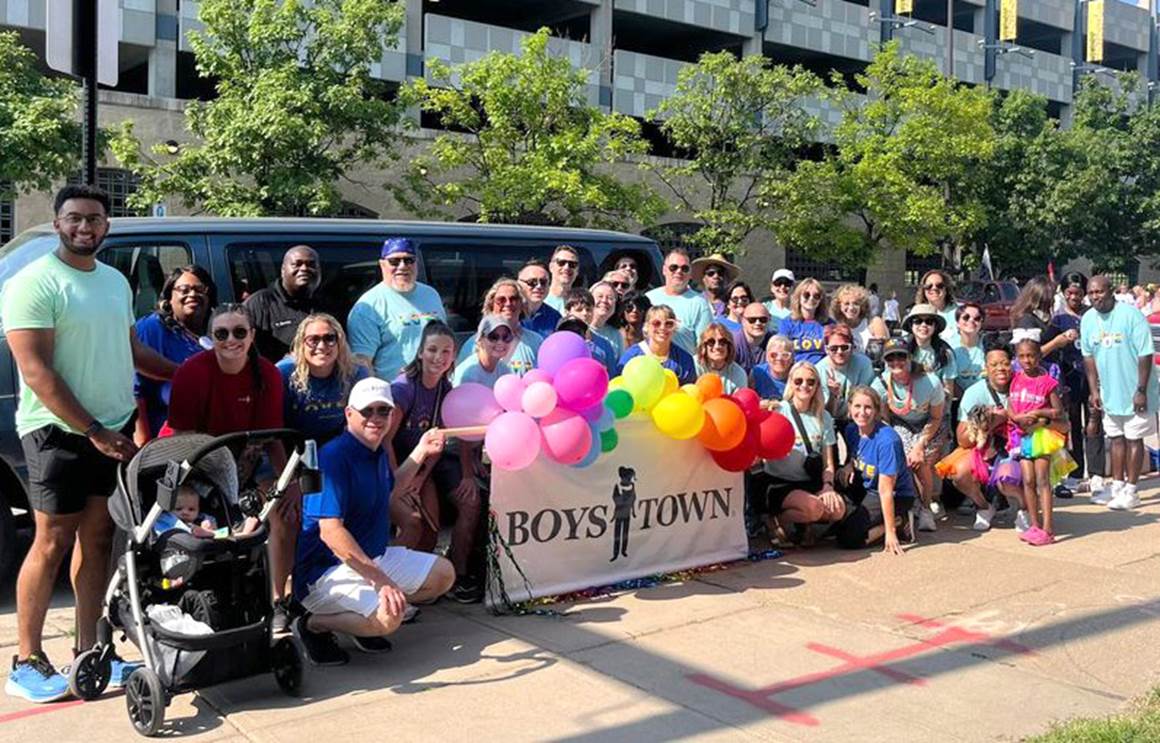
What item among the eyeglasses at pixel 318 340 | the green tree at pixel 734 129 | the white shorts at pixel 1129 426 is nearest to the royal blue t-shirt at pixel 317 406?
the eyeglasses at pixel 318 340

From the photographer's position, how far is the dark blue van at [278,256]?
19.1 ft

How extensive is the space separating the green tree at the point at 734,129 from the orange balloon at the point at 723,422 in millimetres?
20003

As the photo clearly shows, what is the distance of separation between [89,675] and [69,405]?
3.52ft

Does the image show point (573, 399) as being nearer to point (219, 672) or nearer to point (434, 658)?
point (434, 658)

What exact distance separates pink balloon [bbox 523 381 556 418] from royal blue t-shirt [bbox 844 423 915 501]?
7.90 feet

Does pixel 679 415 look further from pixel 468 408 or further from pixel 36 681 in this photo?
pixel 36 681

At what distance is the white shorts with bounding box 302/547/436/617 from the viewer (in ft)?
15.4

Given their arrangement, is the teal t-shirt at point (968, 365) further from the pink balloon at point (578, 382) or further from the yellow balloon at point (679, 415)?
the pink balloon at point (578, 382)

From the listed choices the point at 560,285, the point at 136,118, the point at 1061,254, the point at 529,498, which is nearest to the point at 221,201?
the point at 136,118

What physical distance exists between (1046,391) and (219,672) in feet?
18.7

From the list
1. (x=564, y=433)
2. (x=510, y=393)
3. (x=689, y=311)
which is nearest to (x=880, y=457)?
(x=689, y=311)

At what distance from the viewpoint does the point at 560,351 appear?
5.80 m

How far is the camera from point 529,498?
5.87 metres

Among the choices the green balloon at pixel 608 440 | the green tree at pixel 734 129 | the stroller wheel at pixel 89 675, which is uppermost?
the green tree at pixel 734 129
